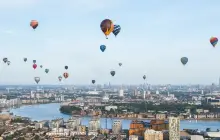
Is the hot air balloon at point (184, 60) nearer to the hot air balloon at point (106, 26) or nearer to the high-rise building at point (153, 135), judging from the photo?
the high-rise building at point (153, 135)

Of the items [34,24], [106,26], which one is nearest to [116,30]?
[106,26]

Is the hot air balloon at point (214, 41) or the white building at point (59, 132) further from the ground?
the hot air balloon at point (214, 41)

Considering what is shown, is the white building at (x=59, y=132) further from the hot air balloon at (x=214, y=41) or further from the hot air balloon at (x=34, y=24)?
the hot air balloon at (x=214, y=41)

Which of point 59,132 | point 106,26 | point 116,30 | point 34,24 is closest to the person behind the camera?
point 106,26

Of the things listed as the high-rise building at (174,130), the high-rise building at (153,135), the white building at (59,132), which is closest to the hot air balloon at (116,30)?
the high-rise building at (153,135)

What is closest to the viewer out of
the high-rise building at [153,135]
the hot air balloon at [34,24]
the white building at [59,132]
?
the hot air balloon at [34,24]

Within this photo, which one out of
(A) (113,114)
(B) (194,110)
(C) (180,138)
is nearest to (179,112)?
(B) (194,110)

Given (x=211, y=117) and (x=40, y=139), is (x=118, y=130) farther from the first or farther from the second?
(x=211, y=117)

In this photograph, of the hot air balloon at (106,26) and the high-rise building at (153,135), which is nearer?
the hot air balloon at (106,26)

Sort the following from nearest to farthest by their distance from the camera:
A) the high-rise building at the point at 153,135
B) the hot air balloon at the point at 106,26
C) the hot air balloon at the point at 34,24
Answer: the hot air balloon at the point at 106,26 → the hot air balloon at the point at 34,24 → the high-rise building at the point at 153,135

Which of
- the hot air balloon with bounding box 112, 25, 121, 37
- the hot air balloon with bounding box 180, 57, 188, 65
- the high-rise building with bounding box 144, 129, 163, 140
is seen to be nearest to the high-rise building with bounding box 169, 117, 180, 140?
the high-rise building with bounding box 144, 129, 163, 140

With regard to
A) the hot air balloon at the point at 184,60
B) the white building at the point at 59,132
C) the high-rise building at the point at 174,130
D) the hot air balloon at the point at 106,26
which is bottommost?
the white building at the point at 59,132

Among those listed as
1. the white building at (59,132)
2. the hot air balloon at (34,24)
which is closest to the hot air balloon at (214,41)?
the hot air balloon at (34,24)

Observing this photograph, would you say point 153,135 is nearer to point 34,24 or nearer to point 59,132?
point 59,132
